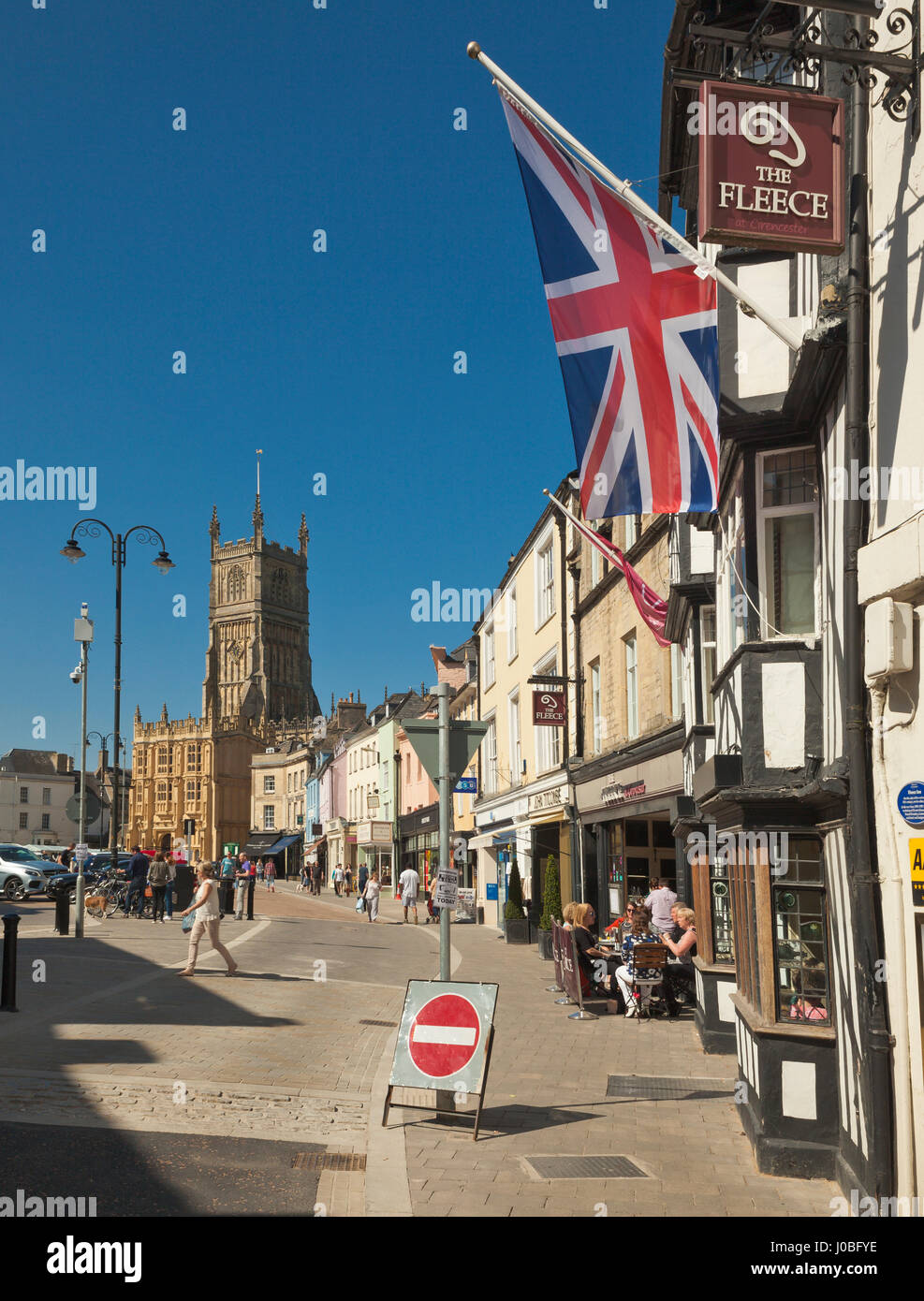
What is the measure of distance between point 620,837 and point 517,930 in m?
6.47

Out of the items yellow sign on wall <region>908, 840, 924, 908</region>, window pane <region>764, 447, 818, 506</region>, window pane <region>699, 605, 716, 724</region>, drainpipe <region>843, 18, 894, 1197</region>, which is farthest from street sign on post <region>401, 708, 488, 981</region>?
window pane <region>699, 605, 716, 724</region>

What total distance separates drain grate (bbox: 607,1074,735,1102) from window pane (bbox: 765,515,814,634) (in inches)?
171

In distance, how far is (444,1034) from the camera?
8.70 metres

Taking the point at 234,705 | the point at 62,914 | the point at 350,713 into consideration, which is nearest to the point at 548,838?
the point at 62,914

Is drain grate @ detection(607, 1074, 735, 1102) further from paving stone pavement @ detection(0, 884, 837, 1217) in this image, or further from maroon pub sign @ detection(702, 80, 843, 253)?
maroon pub sign @ detection(702, 80, 843, 253)

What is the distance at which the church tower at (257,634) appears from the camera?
5989 inches

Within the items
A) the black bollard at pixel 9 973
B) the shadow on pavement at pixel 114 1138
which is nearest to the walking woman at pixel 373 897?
the shadow on pavement at pixel 114 1138

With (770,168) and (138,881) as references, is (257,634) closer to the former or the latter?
(138,881)

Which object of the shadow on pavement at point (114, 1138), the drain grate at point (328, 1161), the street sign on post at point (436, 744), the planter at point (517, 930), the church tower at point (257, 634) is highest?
the church tower at point (257, 634)

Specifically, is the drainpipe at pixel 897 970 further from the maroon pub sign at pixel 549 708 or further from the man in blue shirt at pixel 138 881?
the man in blue shirt at pixel 138 881

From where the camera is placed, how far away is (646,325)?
7.93 meters

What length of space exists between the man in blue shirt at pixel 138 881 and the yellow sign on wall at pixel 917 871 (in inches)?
1022
